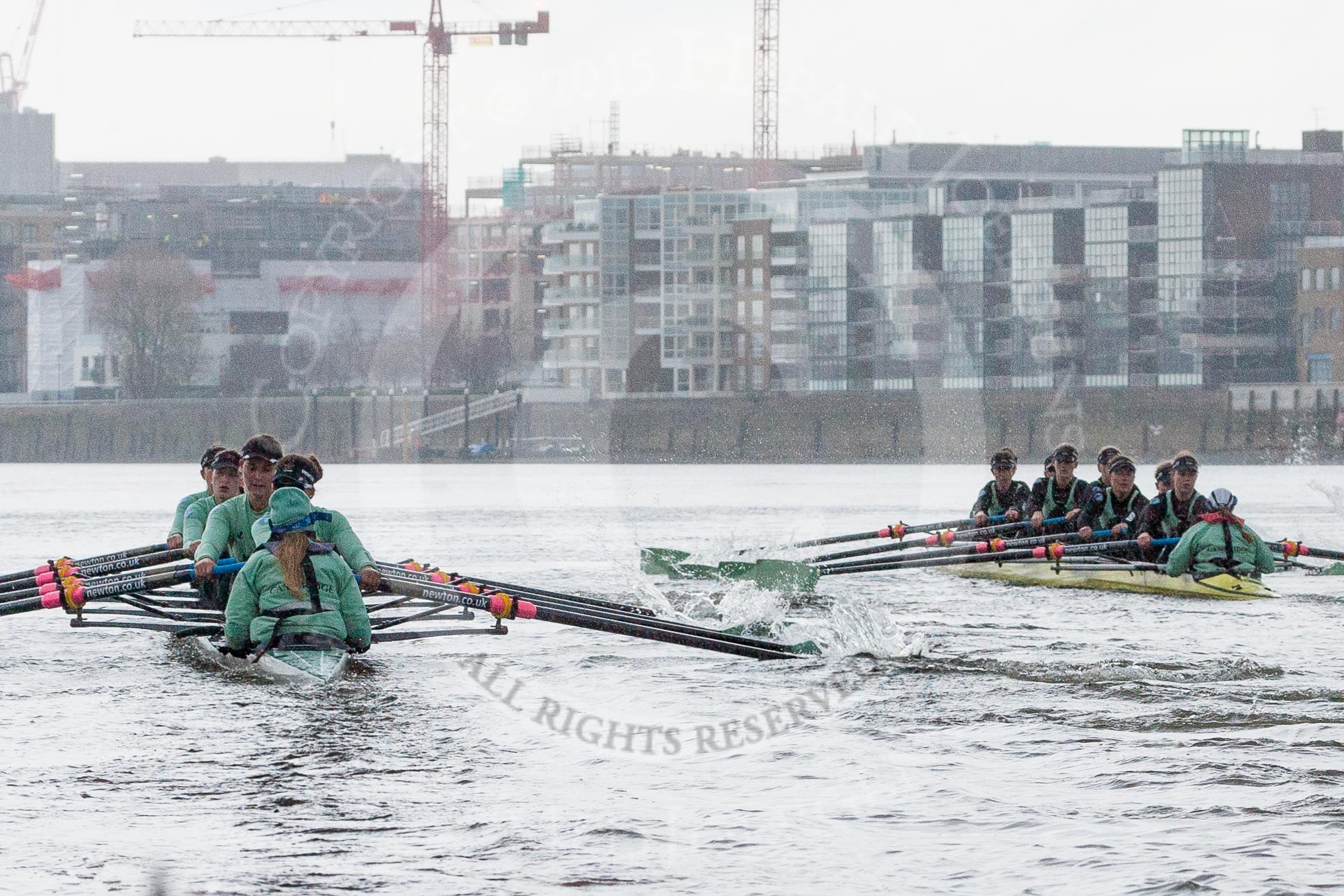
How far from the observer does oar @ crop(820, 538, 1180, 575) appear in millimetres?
21484

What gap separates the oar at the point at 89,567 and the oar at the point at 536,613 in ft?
9.84

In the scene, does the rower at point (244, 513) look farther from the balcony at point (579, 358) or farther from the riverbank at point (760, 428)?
the balcony at point (579, 358)

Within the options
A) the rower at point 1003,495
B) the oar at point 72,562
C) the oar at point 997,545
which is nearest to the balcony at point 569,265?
the rower at point 1003,495

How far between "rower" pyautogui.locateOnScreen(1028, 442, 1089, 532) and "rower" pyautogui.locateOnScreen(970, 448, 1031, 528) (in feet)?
1.07

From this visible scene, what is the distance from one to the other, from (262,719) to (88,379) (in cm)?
11916

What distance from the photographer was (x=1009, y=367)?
112 m

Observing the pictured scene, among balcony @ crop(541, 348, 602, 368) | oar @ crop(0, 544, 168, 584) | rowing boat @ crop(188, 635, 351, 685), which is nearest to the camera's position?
rowing boat @ crop(188, 635, 351, 685)

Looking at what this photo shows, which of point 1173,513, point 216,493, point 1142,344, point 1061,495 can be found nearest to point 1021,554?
point 1173,513

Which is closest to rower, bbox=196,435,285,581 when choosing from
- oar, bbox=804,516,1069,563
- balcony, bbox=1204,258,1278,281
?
oar, bbox=804,516,1069,563

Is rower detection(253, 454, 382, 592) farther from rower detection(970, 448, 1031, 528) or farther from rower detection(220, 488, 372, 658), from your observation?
rower detection(970, 448, 1031, 528)

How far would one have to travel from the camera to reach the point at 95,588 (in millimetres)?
14820

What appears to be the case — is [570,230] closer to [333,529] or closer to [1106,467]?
[1106,467]

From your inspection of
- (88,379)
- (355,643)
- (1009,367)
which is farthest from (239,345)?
(355,643)

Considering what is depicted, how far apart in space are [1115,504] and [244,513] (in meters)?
11.0
